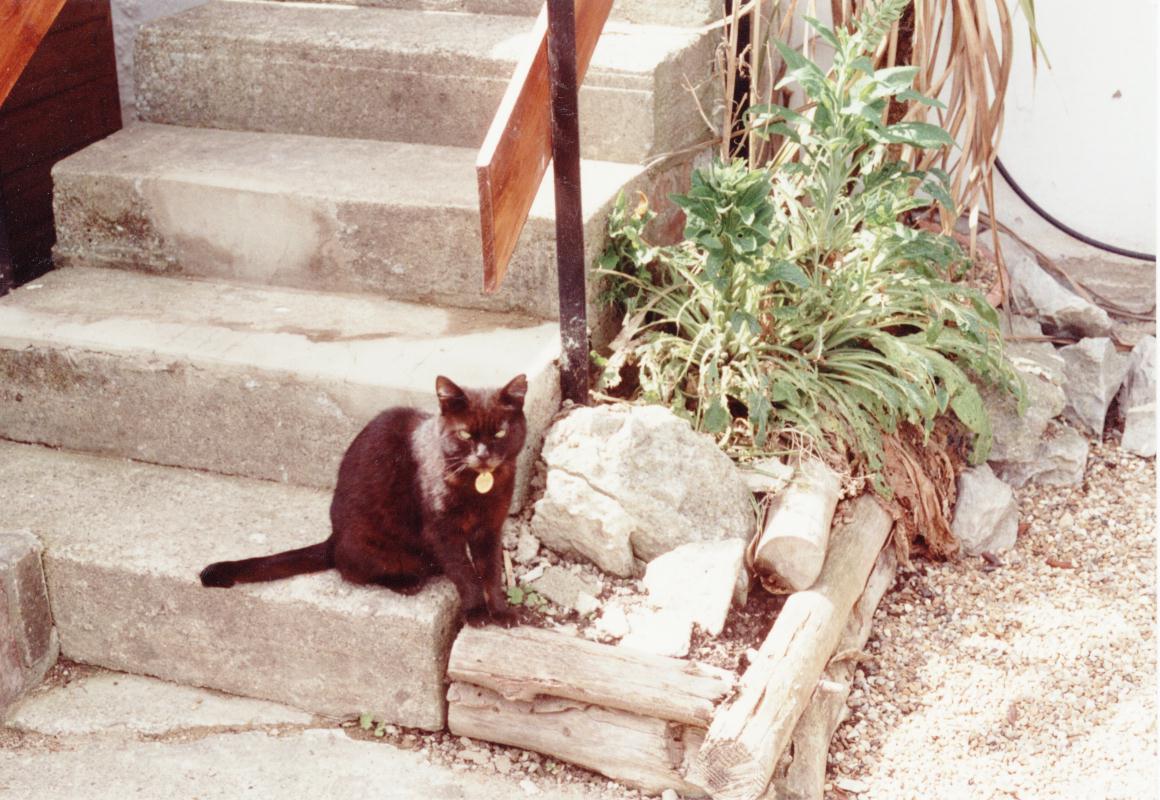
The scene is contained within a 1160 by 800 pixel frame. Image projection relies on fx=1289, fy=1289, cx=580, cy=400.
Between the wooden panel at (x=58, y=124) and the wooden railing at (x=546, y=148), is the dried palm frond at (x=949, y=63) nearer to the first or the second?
the wooden railing at (x=546, y=148)

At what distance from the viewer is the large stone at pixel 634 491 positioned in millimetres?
2934

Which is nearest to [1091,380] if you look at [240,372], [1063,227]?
[1063,227]

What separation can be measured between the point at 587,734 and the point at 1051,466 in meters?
1.84

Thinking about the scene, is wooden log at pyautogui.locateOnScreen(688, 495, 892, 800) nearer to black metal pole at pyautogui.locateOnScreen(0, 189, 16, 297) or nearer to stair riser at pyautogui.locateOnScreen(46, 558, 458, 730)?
stair riser at pyautogui.locateOnScreen(46, 558, 458, 730)

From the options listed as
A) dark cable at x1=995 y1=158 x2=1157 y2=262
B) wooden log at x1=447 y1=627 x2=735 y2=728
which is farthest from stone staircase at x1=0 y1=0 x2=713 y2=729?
dark cable at x1=995 y1=158 x2=1157 y2=262

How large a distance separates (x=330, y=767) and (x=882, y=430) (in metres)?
1.61

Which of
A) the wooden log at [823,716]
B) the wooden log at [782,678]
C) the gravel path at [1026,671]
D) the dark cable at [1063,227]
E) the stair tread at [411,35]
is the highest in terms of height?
the stair tread at [411,35]

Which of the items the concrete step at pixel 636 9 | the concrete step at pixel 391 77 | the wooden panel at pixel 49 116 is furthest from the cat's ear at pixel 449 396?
the wooden panel at pixel 49 116

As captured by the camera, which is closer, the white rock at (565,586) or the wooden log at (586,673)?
the wooden log at (586,673)

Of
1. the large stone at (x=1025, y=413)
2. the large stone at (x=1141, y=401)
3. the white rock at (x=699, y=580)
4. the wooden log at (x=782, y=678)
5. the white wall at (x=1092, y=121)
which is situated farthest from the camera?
the white wall at (x=1092, y=121)

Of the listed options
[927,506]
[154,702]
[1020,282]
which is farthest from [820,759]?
[1020,282]

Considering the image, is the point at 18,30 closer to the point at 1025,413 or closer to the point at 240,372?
the point at 240,372

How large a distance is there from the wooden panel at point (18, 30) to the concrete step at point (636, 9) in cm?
146

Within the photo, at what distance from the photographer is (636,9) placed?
4020 mm
